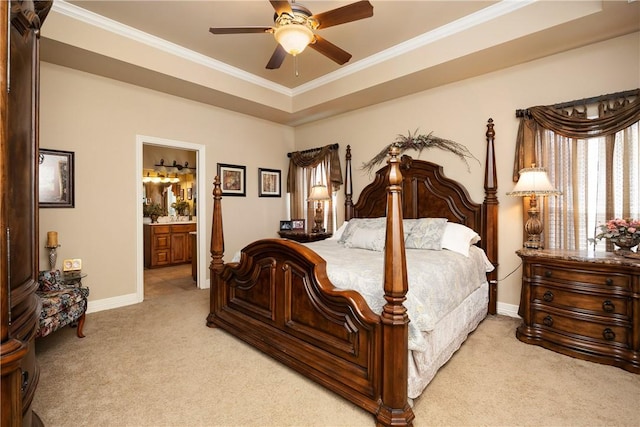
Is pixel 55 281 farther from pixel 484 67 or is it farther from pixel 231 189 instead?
pixel 484 67

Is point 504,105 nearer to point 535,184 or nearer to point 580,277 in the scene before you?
point 535,184

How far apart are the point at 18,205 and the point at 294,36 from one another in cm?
192

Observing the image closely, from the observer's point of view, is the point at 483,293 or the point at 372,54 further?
the point at 372,54

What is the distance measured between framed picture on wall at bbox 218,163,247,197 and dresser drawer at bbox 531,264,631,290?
3958mm

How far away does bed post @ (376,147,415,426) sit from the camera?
1669mm

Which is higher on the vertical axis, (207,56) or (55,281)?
(207,56)

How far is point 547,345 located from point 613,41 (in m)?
2.77

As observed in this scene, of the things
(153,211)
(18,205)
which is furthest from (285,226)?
(18,205)

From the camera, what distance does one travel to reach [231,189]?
4.89 meters

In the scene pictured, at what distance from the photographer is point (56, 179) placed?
3.37 m

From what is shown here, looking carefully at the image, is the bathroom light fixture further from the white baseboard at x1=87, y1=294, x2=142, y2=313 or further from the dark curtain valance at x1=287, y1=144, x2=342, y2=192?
the white baseboard at x1=87, y1=294, x2=142, y2=313

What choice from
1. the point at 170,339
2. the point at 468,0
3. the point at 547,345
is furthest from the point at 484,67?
the point at 170,339

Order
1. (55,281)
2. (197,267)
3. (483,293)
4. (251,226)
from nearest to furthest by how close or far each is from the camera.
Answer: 1. (55,281)
2. (483,293)
3. (197,267)
4. (251,226)

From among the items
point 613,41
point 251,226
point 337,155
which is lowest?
point 251,226
